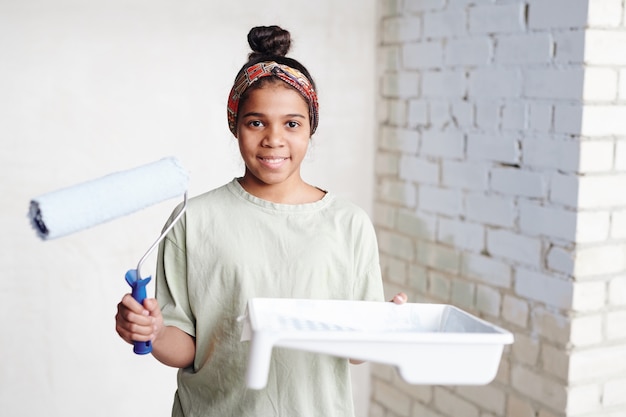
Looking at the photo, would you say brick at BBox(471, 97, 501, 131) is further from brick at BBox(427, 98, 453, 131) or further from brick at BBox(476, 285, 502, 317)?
brick at BBox(476, 285, 502, 317)

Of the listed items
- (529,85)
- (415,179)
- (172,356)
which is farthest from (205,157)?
(172,356)

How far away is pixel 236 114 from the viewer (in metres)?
1.40

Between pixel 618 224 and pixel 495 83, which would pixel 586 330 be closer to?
pixel 618 224

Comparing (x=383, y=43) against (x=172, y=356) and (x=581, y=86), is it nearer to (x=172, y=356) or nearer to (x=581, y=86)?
(x=581, y=86)

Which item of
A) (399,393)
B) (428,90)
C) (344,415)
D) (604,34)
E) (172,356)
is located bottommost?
(399,393)

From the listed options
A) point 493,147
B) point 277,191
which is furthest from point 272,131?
point 493,147

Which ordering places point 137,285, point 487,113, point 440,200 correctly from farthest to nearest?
point 440,200, point 487,113, point 137,285

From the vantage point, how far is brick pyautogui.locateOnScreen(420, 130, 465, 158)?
221 centimetres

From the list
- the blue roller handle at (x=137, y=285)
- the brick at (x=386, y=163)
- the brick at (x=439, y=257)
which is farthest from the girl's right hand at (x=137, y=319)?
the brick at (x=386, y=163)

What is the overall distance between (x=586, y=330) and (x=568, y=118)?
1.61 ft

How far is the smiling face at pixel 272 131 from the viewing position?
1345 millimetres

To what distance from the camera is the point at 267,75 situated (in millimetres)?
1361

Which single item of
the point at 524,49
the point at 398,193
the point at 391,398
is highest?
the point at 524,49

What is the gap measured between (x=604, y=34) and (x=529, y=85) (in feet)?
0.73
